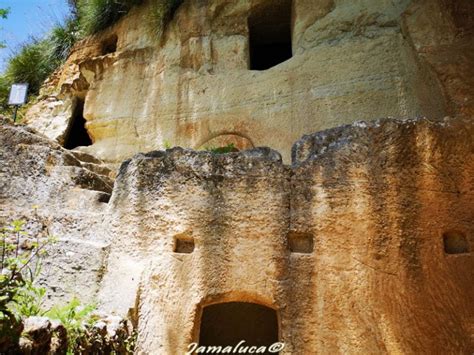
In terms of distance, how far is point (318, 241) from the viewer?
452 cm

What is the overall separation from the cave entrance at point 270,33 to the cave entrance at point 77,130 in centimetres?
407

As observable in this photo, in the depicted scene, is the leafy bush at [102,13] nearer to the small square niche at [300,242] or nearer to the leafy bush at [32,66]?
the leafy bush at [32,66]

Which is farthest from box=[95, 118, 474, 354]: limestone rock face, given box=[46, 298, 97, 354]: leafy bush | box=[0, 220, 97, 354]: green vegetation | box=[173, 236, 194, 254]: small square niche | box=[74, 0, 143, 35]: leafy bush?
box=[74, 0, 143, 35]: leafy bush

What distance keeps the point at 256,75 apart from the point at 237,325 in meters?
4.24

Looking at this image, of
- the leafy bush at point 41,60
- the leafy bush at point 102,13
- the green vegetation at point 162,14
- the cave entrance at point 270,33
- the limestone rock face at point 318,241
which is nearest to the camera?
the limestone rock face at point 318,241

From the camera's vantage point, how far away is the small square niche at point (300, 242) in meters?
4.57

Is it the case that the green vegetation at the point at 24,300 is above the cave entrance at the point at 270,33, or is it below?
below

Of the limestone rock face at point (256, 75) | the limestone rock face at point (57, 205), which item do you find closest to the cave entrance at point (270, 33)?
the limestone rock face at point (256, 75)

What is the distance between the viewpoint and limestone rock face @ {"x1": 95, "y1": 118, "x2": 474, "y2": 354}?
415 cm

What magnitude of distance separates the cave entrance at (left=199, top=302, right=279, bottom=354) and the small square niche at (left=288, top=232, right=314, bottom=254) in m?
2.78

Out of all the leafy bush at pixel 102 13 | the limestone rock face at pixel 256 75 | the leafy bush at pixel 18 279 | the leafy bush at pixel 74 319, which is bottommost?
the leafy bush at pixel 74 319

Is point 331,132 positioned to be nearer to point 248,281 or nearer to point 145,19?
point 248,281

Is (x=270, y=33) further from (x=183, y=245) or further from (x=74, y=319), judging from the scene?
(x=74, y=319)

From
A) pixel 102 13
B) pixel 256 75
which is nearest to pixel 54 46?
pixel 102 13
